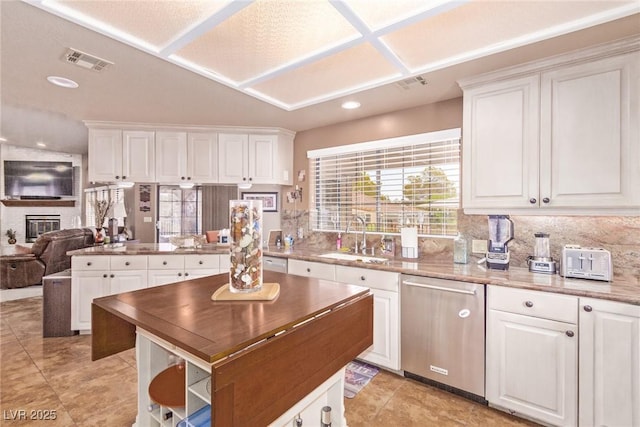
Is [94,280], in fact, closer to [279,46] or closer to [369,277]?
[369,277]

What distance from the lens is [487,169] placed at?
2326 millimetres

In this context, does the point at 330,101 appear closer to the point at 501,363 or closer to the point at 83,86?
the point at 83,86

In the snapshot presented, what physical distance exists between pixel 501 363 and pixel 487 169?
1373mm

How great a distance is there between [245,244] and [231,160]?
268 cm

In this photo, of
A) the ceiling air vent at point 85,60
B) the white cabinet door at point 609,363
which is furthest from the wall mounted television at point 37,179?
the white cabinet door at point 609,363

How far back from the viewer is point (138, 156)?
370 centimetres

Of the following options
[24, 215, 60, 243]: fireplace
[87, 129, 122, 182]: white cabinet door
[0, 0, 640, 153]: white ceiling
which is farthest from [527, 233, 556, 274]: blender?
[24, 215, 60, 243]: fireplace

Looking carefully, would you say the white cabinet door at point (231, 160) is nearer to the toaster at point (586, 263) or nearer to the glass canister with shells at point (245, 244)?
the glass canister with shells at point (245, 244)

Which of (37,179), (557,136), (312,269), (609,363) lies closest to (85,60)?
(312,269)

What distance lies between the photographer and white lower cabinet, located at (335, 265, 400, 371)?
2.46 meters

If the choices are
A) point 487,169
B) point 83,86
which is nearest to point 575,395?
point 487,169

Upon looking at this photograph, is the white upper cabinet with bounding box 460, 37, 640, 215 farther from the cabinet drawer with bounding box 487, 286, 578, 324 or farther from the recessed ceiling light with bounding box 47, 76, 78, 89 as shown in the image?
the recessed ceiling light with bounding box 47, 76, 78, 89

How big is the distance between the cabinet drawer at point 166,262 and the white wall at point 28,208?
5481mm

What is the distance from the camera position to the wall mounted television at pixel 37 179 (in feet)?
21.7
